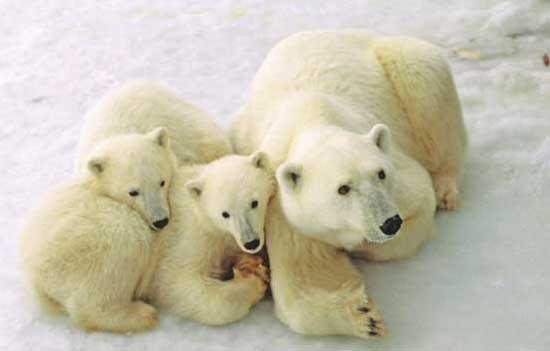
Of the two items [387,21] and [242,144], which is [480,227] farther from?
[387,21]

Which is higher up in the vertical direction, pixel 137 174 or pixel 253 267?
pixel 137 174

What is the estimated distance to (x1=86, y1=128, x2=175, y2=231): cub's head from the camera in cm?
383

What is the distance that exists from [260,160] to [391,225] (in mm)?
716

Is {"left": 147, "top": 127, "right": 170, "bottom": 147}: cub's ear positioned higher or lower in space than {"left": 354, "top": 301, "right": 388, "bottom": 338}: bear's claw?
higher

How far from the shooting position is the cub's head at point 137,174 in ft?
12.6

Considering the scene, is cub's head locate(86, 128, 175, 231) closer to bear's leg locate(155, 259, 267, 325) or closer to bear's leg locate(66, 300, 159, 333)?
bear's leg locate(155, 259, 267, 325)

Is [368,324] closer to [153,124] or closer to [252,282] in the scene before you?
[252,282]

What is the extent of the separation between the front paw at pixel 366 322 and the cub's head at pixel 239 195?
21.5 inches

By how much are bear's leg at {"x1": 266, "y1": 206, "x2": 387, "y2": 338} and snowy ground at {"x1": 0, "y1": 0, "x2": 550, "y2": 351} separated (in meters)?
0.09

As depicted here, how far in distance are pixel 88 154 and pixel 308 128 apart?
48.5 inches

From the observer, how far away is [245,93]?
594 cm

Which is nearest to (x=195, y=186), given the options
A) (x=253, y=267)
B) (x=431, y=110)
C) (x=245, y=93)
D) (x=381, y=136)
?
(x=253, y=267)

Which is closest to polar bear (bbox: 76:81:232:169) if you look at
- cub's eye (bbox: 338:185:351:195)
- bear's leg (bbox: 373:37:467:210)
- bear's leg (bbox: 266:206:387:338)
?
bear's leg (bbox: 266:206:387:338)

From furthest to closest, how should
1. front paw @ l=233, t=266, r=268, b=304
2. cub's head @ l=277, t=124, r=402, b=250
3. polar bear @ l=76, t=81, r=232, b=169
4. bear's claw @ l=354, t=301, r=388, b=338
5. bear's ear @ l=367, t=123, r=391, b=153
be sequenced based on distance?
polar bear @ l=76, t=81, r=232, b=169 → front paw @ l=233, t=266, r=268, b=304 → bear's claw @ l=354, t=301, r=388, b=338 → bear's ear @ l=367, t=123, r=391, b=153 → cub's head @ l=277, t=124, r=402, b=250
